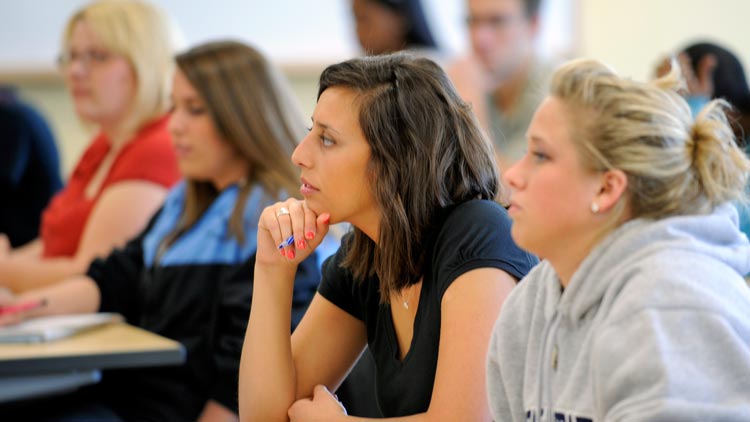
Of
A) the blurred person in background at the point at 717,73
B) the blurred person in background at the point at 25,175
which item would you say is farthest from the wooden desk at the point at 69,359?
the blurred person in background at the point at 717,73

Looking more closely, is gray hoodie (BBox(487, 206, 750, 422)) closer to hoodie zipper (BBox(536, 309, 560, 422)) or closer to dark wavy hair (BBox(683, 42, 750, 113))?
hoodie zipper (BBox(536, 309, 560, 422))

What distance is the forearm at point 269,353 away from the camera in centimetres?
159

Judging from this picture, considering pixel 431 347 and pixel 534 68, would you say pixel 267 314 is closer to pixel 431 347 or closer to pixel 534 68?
pixel 431 347

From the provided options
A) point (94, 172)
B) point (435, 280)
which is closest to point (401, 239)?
point (435, 280)

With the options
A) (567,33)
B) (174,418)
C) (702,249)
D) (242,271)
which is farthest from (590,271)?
(567,33)

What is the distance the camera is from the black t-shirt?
141 centimetres

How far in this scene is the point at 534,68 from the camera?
3.53 m

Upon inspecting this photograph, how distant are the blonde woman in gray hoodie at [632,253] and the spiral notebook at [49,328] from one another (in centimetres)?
127

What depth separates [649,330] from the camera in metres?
1.04

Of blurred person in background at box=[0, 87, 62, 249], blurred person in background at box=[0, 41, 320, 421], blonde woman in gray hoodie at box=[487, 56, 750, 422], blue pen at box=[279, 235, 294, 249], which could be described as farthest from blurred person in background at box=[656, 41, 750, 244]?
blurred person in background at box=[0, 87, 62, 249]

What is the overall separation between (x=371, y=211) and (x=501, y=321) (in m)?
0.33

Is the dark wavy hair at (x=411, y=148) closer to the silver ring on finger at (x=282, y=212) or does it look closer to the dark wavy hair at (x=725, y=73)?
the silver ring on finger at (x=282, y=212)

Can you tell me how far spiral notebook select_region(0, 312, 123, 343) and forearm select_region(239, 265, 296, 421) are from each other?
72 centimetres

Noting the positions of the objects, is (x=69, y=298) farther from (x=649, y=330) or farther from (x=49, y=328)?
(x=649, y=330)
